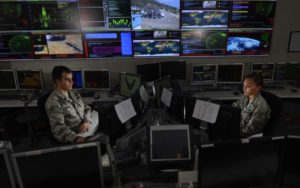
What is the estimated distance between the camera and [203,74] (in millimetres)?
3961

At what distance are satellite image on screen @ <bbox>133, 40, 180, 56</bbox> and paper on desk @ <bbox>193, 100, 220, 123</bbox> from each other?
2076mm

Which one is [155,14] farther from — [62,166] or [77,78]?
[62,166]

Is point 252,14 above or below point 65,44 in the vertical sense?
above

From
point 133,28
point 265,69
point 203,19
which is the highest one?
point 203,19

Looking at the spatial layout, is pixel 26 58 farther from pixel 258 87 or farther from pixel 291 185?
pixel 291 185

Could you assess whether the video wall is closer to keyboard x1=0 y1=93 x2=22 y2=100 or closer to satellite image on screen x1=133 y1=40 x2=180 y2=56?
satellite image on screen x1=133 y1=40 x2=180 y2=56

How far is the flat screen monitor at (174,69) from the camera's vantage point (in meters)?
3.88

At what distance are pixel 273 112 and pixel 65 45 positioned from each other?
2797mm

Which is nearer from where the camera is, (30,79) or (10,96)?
(10,96)

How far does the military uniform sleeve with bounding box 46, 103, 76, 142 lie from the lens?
2557 millimetres

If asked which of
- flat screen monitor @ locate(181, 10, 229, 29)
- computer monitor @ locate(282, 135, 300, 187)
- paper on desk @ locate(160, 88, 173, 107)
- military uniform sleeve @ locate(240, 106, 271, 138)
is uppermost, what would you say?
flat screen monitor @ locate(181, 10, 229, 29)

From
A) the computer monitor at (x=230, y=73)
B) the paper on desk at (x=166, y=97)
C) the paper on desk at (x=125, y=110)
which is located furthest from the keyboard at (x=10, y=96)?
the computer monitor at (x=230, y=73)

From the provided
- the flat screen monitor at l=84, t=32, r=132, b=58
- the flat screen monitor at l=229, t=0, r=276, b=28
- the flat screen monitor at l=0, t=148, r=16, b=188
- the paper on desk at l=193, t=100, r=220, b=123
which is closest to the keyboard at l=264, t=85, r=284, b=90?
the flat screen monitor at l=229, t=0, r=276, b=28

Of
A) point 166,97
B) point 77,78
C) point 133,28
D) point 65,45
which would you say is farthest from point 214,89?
point 65,45
